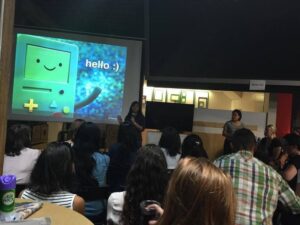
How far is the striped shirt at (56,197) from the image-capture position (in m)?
1.96

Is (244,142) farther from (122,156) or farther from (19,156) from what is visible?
(19,156)

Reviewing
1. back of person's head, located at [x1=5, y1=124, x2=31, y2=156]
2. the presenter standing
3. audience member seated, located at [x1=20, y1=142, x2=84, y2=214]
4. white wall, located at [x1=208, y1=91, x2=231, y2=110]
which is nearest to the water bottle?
audience member seated, located at [x1=20, y1=142, x2=84, y2=214]

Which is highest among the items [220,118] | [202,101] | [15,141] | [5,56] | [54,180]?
[202,101]

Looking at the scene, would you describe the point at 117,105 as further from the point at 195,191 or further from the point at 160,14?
the point at 195,191

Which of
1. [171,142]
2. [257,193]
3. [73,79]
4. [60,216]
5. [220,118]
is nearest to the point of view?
[60,216]

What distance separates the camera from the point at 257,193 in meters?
2.17

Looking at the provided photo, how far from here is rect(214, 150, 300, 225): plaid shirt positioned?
7.04 ft

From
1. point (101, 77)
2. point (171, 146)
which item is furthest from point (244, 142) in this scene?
point (101, 77)

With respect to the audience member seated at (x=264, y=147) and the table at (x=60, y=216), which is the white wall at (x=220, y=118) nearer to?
the audience member seated at (x=264, y=147)

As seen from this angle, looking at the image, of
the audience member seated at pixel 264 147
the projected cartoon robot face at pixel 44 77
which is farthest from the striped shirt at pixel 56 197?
the projected cartoon robot face at pixel 44 77

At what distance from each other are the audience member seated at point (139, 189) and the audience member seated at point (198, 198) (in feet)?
3.03

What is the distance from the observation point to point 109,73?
5.27 m

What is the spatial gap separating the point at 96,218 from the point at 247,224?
0.96m

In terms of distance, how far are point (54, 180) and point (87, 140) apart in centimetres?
108
